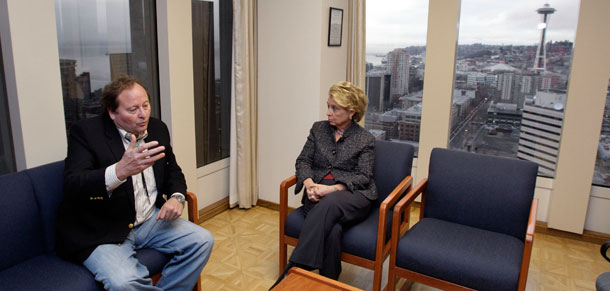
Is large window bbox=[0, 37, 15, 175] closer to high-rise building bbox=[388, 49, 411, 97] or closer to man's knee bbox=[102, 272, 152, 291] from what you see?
man's knee bbox=[102, 272, 152, 291]

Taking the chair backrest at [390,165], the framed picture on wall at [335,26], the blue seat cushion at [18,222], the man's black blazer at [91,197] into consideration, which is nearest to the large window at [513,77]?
the framed picture on wall at [335,26]

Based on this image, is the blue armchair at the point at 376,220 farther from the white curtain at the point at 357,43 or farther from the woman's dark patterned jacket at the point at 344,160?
the white curtain at the point at 357,43

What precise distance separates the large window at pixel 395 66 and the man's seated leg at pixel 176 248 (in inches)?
100

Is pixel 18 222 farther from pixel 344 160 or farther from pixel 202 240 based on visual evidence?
pixel 344 160

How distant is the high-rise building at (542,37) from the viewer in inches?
139

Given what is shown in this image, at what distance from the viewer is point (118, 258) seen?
2021 mm

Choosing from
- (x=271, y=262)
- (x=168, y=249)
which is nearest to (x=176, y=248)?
(x=168, y=249)

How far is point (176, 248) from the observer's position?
225cm

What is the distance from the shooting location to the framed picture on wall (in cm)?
354

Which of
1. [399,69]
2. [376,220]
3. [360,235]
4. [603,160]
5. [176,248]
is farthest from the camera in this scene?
[399,69]

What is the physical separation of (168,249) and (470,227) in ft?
5.63

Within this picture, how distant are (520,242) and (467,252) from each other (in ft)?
1.28

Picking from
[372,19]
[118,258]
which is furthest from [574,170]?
[118,258]

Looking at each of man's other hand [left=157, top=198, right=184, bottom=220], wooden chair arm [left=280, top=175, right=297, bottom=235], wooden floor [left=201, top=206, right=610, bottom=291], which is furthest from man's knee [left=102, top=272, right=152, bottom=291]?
wooden chair arm [left=280, top=175, right=297, bottom=235]
